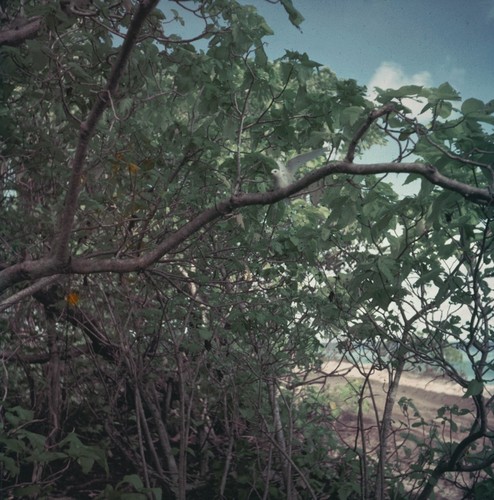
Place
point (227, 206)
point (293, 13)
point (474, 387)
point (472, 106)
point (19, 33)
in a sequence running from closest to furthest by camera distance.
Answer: point (472, 106)
point (227, 206)
point (293, 13)
point (474, 387)
point (19, 33)

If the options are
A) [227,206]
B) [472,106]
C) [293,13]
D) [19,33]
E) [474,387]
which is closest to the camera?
[472,106]

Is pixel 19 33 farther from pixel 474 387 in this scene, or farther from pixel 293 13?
pixel 474 387

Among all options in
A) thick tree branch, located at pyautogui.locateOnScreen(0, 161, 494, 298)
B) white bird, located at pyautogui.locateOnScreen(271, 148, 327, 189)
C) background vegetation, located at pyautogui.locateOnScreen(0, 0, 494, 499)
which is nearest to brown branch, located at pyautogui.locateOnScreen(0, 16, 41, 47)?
background vegetation, located at pyautogui.locateOnScreen(0, 0, 494, 499)

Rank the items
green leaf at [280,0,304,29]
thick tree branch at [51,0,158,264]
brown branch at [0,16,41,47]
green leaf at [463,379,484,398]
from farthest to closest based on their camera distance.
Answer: brown branch at [0,16,41,47] < green leaf at [463,379,484,398] < green leaf at [280,0,304,29] < thick tree branch at [51,0,158,264]

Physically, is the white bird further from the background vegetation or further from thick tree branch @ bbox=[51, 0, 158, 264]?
A: thick tree branch @ bbox=[51, 0, 158, 264]

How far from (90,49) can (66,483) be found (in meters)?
3.46

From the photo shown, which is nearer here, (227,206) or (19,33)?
(227,206)

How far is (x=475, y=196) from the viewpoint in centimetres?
156

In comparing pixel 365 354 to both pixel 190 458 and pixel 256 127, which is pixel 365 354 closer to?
pixel 256 127

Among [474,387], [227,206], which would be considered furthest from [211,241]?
[474,387]

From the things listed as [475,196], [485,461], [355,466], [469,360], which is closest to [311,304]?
[469,360]

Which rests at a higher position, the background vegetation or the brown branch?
the brown branch

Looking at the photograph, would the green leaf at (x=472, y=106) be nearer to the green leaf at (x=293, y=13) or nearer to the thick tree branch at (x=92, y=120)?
the green leaf at (x=293, y=13)

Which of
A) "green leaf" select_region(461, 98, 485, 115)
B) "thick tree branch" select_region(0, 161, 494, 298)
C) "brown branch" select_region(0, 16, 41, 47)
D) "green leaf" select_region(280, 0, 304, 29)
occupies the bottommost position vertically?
"thick tree branch" select_region(0, 161, 494, 298)
